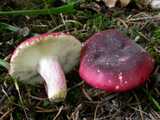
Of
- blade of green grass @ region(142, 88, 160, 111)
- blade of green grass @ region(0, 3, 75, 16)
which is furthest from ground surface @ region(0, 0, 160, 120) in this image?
blade of green grass @ region(0, 3, 75, 16)

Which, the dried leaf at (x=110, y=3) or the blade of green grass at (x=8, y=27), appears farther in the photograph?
the dried leaf at (x=110, y=3)

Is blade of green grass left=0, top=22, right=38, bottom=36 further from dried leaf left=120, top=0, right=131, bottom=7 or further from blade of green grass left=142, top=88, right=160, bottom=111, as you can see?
blade of green grass left=142, top=88, right=160, bottom=111

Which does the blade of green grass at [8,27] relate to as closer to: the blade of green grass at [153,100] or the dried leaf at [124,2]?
the dried leaf at [124,2]

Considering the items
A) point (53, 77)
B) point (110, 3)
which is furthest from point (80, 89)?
point (110, 3)

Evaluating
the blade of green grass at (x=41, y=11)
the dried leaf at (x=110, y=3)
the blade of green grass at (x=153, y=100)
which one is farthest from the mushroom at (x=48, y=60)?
the dried leaf at (x=110, y=3)

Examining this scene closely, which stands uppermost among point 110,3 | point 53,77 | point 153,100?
point 110,3

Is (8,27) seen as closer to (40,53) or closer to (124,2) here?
(40,53)
